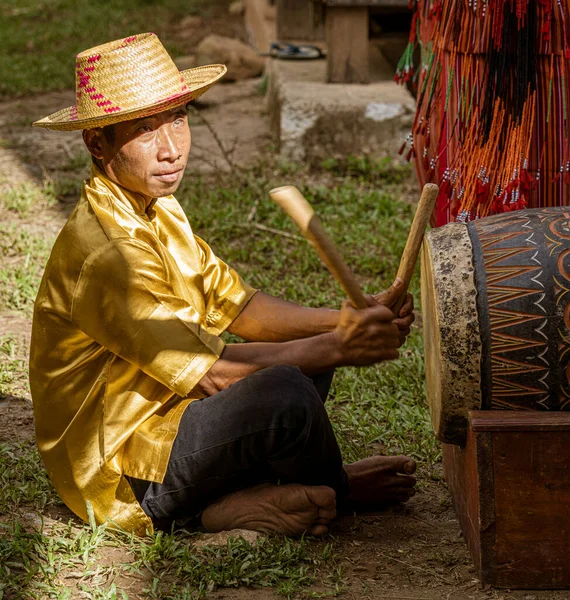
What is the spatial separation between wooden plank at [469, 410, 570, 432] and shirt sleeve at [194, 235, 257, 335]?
0.94 m

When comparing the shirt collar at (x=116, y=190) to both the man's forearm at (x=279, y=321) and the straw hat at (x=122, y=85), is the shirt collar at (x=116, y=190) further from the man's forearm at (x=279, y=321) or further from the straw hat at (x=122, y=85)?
the man's forearm at (x=279, y=321)

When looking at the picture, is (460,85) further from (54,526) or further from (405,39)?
(405,39)

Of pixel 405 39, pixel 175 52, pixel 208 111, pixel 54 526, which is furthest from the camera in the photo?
pixel 175 52

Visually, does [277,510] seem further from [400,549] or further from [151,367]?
[151,367]

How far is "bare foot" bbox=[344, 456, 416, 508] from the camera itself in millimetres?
2748

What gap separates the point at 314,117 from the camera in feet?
18.8

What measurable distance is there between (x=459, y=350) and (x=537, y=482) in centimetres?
36

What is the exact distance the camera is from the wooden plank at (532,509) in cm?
220

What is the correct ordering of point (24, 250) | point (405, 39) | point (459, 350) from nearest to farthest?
point (459, 350) → point (24, 250) → point (405, 39)

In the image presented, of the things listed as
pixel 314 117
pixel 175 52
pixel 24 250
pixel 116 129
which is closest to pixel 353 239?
pixel 314 117

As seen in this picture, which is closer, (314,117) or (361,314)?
(361,314)

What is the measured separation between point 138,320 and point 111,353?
22cm

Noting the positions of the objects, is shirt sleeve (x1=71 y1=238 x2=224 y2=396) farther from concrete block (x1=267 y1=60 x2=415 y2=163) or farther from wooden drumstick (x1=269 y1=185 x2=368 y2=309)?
concrete block (x1=267 y1=60 x2=415 y2=163)

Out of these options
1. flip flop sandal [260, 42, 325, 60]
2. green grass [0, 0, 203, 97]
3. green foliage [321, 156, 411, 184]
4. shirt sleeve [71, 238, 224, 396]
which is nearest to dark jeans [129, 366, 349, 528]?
shirt sleeve [71, 238, 224, 396]
